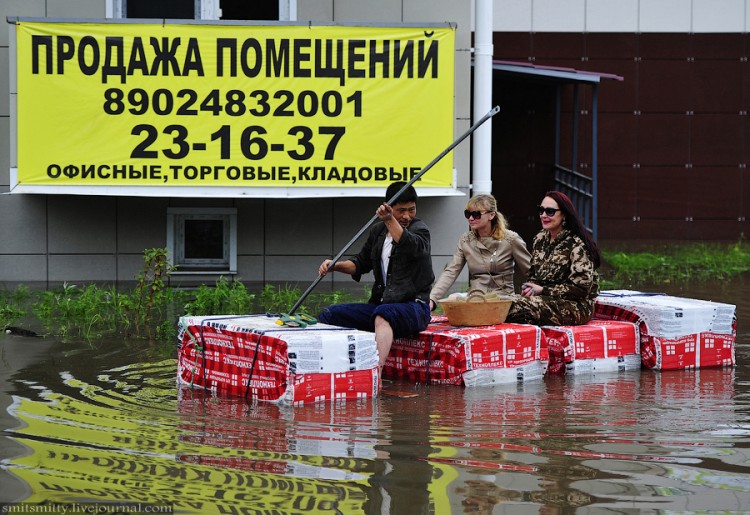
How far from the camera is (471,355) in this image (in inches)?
324

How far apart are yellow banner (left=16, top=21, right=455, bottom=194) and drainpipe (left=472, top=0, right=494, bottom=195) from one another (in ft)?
1.08

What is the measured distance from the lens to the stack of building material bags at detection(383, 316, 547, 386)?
823cm

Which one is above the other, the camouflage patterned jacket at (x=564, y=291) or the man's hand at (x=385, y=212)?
the man's hand at (x=385, y=212)

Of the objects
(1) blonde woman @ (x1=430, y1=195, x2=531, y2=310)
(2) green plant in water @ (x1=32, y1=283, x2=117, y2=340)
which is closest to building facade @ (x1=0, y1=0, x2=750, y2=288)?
(2) green plant in water @ (x1=32, y1=283, x2=117, y2=340)

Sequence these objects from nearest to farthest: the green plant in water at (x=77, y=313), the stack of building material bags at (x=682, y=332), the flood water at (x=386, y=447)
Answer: the flood water at (x=386, y=447) → the stack of building material bags at (x=682, y=332) → the green plant in water at (x=77, y=313)

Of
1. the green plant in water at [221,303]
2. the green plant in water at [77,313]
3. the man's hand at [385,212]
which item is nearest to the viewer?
the man's hand at [385,212]

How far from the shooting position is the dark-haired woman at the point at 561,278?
8.98 metres

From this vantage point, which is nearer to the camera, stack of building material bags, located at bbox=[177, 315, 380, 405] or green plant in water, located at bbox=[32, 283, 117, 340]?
stack of building material bags, located at bbox=[177, 315, 380, 405]

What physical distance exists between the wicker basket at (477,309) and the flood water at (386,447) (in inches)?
22.7

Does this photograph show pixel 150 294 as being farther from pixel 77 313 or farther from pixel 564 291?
pixel 564 291

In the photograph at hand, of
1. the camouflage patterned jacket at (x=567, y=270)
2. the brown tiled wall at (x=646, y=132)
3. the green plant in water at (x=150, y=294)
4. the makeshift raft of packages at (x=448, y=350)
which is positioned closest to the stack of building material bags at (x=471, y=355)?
the makeshift raft of packages at (x=448, y=350)

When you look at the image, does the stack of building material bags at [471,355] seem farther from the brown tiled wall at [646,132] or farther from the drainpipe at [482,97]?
the brown tiled wall at [646,132]

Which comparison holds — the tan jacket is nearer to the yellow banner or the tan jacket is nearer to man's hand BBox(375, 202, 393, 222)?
man's hand BBox(375, 202, 393, 222)

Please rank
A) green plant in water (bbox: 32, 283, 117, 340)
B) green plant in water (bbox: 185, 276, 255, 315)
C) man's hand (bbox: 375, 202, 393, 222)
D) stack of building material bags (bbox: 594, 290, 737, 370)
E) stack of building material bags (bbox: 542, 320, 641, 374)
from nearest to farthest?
man's hand (bbox: 375, 202, 393, 222), stack of building material bags (bbox: 542, 320, 641, 374), stack of building material bags (bbox: 594, 290, 737, 370), green plant in water (bbox: 32, 283, 117, 340), green plant in water (bbox: 185, 276, 255, 315)
